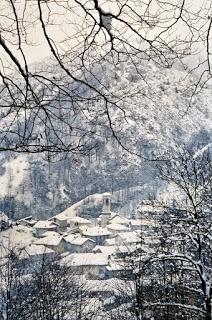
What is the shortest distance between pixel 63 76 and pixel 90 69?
0.67 feet

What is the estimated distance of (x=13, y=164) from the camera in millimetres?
111000

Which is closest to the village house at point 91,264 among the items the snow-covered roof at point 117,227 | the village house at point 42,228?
the snow-covered roof at point 117,227

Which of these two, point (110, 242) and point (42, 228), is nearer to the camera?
point (110, 242)

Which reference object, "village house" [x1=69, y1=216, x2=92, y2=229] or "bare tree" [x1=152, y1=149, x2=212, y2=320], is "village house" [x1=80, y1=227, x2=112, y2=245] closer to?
"village house" [x1=69, y1=216, x2=92, y2=229]

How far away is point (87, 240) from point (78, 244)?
1991mm

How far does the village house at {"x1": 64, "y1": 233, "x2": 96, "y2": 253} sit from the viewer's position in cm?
5650

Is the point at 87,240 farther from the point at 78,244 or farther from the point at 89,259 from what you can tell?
the point at 89,259

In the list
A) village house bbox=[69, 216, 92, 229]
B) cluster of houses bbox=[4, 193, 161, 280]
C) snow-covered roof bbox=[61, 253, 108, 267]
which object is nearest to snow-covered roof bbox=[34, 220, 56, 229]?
cluster of houses bbox=[4, 193, 161, 280]

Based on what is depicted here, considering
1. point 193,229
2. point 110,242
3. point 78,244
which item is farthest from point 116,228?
point 193,229

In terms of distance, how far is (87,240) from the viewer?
2292 inches

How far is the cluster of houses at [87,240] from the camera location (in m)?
43.2

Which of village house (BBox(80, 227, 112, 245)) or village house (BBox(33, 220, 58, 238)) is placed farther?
village house (BBox(33, 220, 58, 238))

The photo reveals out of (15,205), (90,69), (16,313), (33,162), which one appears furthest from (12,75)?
(33,162)

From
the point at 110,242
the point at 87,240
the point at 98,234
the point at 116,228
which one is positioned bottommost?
the point at 110,242
